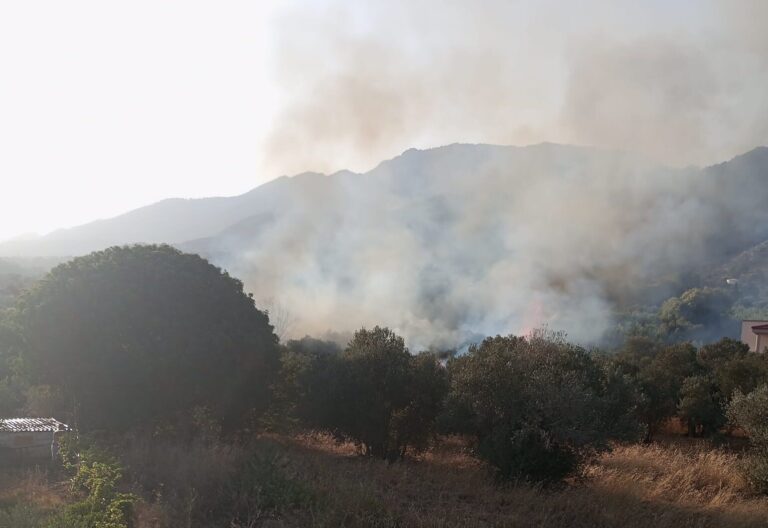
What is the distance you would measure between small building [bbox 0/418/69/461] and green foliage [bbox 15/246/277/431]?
67.4 inches

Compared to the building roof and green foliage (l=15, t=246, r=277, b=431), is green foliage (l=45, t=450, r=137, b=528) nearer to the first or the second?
the building roof

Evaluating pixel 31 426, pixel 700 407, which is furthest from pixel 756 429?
pixel 31 426

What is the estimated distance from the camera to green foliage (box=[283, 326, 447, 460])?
45.1ft

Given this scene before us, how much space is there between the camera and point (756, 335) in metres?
44.4

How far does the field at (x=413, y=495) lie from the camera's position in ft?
21.6

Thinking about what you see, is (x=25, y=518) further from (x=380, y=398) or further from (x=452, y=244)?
(x=452, y=244)

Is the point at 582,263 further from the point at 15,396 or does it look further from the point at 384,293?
the point at 15,396

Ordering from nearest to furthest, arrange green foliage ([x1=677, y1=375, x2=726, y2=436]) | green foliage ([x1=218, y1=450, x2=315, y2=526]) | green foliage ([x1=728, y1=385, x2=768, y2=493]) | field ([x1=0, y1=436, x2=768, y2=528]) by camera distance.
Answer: green foliage ([x1=218, y1=450, x2=315, y2=526]) < field ([x1=0, y1=436, x2=768, y2=528]) < green foliage ([x1=728, y1=385, x2=768, y2=493]) < green foliage ([x1=677, y1=375, x2=726, y2=436])

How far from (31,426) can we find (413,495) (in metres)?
8.47

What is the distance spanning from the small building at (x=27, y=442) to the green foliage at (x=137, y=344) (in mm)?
1711

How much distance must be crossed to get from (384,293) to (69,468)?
156ft

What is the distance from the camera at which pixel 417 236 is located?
75.4 metres

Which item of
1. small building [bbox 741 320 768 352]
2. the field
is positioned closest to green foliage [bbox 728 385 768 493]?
the field

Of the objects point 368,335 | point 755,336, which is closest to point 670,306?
point 755,336
